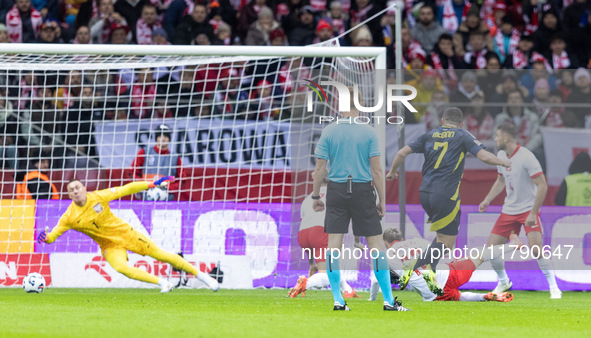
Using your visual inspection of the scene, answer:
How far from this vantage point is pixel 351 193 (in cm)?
812

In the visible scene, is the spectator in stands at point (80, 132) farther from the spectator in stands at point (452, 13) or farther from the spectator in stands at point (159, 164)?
the spectator in stands at point (452, 13)

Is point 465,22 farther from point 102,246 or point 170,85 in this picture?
point 102,246

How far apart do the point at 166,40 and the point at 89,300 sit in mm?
6616

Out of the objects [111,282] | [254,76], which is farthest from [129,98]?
[111,282]

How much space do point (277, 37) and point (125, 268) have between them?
20.5ft

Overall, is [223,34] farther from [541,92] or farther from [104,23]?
[541,92]

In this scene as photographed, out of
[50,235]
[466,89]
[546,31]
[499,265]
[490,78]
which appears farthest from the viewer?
[546,31]

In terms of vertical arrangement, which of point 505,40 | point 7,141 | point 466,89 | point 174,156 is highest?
point 505,40

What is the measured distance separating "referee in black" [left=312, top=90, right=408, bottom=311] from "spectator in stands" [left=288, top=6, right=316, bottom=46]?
24.0ft

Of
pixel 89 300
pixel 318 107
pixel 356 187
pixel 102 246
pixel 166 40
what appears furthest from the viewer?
pixel 166 40

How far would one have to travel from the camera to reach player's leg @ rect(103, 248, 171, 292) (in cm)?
1027

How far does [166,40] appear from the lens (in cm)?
1523

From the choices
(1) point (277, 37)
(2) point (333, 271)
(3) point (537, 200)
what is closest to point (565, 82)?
(3) point (537, 200)

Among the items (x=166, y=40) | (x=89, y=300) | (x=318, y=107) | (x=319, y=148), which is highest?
(x=166, y=40)
